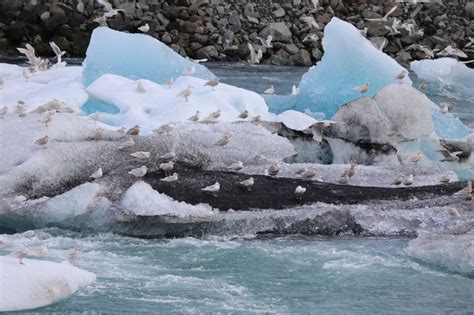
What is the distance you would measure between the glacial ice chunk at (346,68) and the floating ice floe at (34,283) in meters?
8.08

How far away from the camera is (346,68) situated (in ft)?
54.7

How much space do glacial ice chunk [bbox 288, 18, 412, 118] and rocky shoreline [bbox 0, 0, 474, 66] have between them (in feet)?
45.3

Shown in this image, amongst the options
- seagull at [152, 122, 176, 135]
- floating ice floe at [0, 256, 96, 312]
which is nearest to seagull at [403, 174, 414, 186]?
seagull at [152, 122, 176, 135]

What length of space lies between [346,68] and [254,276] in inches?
A: 282

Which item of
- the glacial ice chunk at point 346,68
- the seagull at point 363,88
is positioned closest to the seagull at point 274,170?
the seagull at point 363,88

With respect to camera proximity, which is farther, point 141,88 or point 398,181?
point 141,88

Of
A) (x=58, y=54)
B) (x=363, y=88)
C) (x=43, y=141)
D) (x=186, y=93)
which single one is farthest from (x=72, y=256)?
(x=58, y=54)

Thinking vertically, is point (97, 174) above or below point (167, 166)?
below

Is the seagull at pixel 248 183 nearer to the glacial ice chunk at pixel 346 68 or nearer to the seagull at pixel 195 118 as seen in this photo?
the seagull at pixel 195 118

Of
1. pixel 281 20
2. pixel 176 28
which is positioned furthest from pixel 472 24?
pixel 176 28

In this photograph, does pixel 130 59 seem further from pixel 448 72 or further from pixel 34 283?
pixel 448 72

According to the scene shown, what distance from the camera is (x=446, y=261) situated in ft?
34.3

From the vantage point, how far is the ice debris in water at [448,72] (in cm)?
2573

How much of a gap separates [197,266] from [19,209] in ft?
7.83
